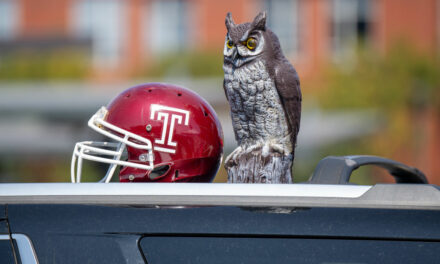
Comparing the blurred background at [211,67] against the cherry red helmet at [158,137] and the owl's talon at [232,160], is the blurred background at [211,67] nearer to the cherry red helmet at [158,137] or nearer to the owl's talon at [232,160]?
the owl's talon at [232,160]

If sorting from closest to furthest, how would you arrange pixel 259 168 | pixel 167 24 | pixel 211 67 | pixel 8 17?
pixel 259 168 < pixel 211 67 < pixel 167 24 < pixel 8 17

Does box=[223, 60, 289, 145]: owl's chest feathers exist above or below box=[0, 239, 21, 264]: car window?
above

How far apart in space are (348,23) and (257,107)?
1841 cm

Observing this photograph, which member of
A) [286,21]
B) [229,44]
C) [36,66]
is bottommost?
[36,66]

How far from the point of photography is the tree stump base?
201 cm

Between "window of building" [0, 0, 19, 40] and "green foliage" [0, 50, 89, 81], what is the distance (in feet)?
13.6

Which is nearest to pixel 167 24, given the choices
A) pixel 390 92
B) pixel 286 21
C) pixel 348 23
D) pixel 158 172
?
pixel 286 21

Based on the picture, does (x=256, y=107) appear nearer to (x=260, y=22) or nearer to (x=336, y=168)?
(x=260, y=22)

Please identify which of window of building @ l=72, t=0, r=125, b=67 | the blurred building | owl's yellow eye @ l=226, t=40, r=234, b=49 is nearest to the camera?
owl's yellow eye @ l=226, t=40, r=234, b=49

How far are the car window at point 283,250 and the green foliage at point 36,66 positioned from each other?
15.6 metres

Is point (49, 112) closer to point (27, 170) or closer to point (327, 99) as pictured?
point (27, 170)

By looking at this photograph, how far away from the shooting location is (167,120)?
6.21 feet

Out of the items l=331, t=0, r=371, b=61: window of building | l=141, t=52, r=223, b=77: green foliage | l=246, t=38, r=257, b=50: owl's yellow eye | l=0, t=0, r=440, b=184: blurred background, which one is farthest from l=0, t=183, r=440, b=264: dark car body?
l=331, t=0, r=371, b=61: window of building

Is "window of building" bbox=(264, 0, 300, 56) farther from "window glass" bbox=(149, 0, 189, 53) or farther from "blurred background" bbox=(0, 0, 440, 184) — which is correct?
"window glass" bbox=(149, 0, 189, 53)
